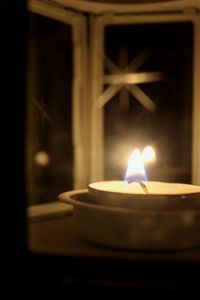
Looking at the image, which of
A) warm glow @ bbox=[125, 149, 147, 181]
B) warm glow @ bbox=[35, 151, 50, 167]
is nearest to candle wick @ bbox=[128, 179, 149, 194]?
warm glow @ bbox=[125, 149, 147, 181]

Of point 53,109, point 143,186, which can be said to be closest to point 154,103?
point 53,109

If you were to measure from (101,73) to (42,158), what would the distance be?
0.78ft

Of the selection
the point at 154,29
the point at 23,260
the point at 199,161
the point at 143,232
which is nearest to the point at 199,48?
the point at 154,29

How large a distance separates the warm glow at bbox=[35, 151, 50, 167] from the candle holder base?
0.96 feet

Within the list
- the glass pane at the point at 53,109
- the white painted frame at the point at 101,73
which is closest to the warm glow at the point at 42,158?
the glass pane at the point at 53,109

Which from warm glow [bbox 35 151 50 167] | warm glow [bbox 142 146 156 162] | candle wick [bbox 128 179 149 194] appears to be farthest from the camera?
warm glow [bbox 142 146 156 162]

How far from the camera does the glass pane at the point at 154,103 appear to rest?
939 mm

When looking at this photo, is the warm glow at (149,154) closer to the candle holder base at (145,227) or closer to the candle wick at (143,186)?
the candle wick at (143,186)

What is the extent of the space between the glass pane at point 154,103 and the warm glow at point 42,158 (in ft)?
0.48

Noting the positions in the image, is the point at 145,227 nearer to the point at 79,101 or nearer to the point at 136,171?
the point at 136,171

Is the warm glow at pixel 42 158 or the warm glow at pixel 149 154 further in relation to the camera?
the warm glow at pixel 149 154

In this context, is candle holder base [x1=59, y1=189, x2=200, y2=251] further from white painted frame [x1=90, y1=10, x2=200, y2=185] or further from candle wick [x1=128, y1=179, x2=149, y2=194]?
white painted frame [x1=90, y1=10, x2=200, y2=185]

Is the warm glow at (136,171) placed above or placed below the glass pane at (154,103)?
below

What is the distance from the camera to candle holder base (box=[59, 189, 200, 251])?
0.56 metres
